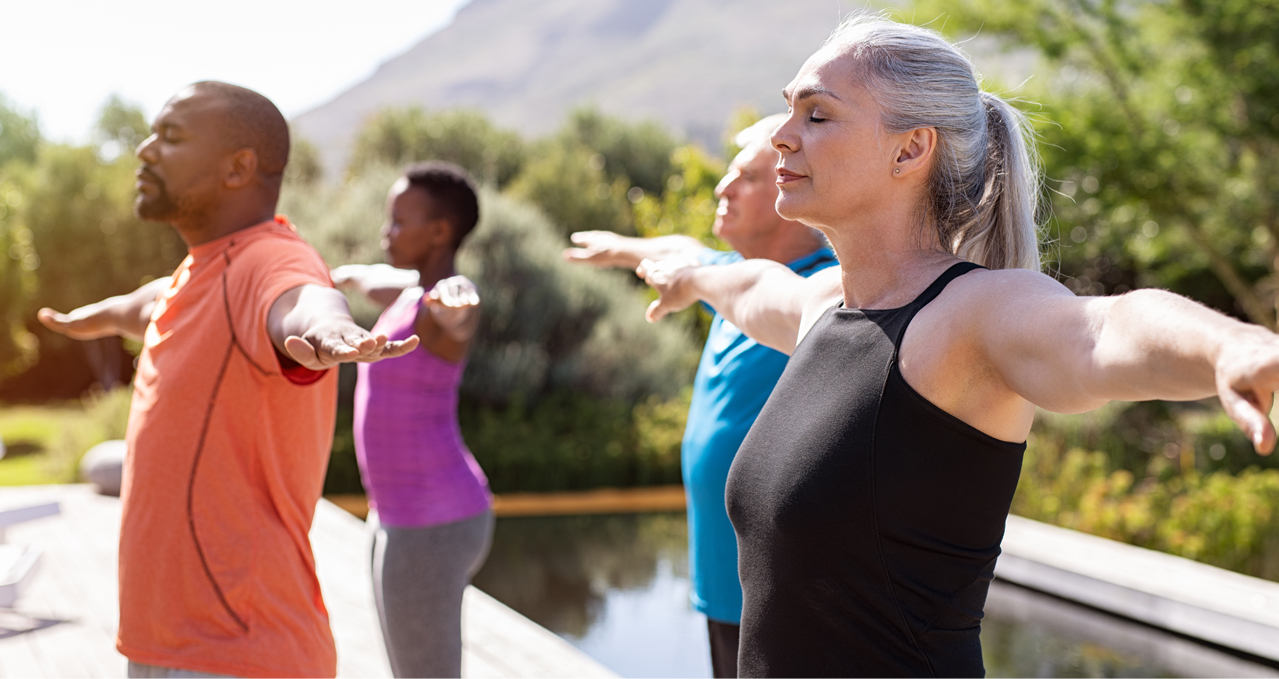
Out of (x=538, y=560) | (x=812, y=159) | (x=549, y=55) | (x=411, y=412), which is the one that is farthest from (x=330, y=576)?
(x=549, y=55)

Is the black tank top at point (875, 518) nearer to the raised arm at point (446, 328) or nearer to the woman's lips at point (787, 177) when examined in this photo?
the woman's lips at point (787, 177)

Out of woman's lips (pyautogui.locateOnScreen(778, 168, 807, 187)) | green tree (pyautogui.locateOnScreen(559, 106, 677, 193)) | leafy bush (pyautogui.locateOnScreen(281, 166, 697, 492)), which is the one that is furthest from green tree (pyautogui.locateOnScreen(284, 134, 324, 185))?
woman's lips (pyautogui.locateOnScreen(778, 168, 807, 187))

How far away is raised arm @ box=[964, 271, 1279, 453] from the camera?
2.62 feet

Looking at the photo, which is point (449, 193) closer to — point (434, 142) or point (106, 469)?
point (106, 469)

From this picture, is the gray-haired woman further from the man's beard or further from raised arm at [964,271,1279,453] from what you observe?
the man's beard

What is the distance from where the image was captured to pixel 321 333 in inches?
56.6

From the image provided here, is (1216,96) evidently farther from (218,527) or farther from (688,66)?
(688,66)

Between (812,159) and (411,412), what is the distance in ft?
6.67

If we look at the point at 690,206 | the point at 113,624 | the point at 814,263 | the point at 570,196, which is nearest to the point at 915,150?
the point at 814,263

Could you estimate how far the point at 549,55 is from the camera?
159500 millimetres

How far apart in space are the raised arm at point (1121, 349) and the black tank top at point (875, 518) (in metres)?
0.13

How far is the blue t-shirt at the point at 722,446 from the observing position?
2379 mm

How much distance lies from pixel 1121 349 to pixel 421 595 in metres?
2.36

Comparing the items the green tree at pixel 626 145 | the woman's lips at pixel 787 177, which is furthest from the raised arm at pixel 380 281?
the green tree at pixel 626 145
